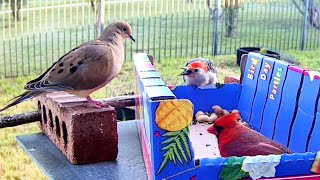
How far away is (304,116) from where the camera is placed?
2199 mm

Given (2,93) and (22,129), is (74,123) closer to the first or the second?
(22,129)

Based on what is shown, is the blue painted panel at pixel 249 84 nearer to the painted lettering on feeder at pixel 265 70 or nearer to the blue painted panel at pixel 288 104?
the painted lettering on feeder at pixel 265 70

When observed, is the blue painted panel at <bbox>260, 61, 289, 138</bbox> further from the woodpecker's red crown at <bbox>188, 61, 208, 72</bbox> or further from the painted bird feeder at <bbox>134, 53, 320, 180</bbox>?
the woodpecker's red crown at <bbox>188, 61, 208, 72</bbox>

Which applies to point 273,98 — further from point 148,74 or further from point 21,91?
point 21,91

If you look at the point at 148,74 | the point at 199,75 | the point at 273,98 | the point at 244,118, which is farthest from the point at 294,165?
the point at 199,75

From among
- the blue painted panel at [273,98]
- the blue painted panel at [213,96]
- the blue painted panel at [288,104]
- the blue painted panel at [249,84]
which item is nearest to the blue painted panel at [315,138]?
the blue painted panel at [288,104]

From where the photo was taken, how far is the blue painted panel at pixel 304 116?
7.06 ft

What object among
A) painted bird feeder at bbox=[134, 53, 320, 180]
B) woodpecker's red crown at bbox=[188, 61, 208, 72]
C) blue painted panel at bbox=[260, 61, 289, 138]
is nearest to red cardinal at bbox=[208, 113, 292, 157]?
painted bird feeder at bbox=[134, 53, 320, 180]

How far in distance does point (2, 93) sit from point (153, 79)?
4808 mm

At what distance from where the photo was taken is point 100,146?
2119 mm

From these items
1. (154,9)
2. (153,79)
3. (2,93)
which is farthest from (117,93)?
(154,9)

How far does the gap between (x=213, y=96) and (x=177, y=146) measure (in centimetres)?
135

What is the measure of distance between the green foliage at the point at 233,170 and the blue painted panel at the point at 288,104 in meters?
0.87

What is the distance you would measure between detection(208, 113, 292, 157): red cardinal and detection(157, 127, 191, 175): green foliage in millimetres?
370
